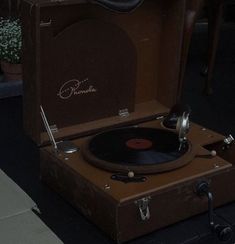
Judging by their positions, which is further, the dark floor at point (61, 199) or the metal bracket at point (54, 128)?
the metal bracket at point (54, 128)

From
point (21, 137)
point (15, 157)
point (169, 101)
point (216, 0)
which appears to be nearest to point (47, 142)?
point (15, 157)

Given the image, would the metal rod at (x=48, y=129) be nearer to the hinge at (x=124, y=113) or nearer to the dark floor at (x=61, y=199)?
the dark floor at (x=61, y=199)

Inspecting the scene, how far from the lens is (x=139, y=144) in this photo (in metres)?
1.33

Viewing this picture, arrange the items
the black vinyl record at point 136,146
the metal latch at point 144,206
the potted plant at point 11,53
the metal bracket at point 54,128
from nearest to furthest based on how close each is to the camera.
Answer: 1. the metal latch at point 144,206
2. the black vinyl record at point 136,146
3. the metal bracket at point 54,128
4. the potted plant at point 11,53

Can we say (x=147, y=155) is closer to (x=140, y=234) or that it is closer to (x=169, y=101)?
(x=140, y=234)

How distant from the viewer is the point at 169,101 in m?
1.68

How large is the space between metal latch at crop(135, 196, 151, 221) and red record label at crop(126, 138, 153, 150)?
0.58 feet

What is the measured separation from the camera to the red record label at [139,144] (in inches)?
51.4

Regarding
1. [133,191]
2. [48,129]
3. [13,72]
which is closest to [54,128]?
[48,129]

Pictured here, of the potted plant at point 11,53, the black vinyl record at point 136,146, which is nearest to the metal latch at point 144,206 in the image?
the black vinyl record at point 136,146

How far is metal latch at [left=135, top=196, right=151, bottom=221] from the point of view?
44.7 inches

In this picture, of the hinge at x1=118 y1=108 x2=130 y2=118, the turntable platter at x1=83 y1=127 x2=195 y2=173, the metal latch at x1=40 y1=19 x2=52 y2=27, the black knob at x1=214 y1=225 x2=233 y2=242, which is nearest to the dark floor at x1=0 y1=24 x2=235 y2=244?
the black knob at x1=214 y1=225 x2=233 y2=242

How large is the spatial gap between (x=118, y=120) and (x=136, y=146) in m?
0.31

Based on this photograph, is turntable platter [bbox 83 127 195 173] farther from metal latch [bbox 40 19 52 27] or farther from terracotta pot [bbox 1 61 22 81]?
terracotta pot [bbox 1 61 22 81]
